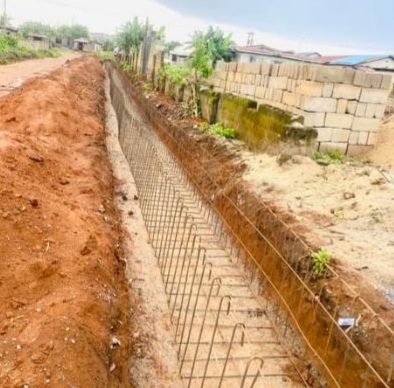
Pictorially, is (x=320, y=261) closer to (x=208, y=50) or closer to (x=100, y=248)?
(x=100, y=248)

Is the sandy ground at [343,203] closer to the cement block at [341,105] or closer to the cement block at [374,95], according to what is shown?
the cement block at [374,95]

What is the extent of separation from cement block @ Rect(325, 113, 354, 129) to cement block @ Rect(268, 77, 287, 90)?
125cm

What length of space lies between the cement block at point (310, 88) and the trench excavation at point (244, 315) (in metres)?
2.30

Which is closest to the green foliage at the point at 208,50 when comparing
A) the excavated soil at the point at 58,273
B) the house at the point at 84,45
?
the excavated soil at the point at 58,273

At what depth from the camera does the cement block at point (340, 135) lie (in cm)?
738

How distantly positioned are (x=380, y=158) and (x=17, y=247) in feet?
19.6

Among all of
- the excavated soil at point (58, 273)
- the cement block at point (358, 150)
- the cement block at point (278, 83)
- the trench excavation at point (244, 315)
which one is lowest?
the trench excavation at point (244, 315)

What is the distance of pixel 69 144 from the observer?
7746mm

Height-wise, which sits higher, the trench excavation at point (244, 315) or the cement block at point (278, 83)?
the cement block at point (278, 83)

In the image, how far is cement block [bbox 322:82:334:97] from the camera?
711 centimetres

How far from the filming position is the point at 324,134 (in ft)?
24.1

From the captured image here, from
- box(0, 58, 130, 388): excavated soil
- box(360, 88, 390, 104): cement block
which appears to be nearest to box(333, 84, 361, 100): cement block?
box(360, 88, 390, 104): cement block

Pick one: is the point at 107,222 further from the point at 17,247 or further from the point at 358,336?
the point at 358,336

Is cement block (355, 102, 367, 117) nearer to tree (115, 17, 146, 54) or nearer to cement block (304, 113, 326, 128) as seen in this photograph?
cement block (304, 113, 326, 128)
